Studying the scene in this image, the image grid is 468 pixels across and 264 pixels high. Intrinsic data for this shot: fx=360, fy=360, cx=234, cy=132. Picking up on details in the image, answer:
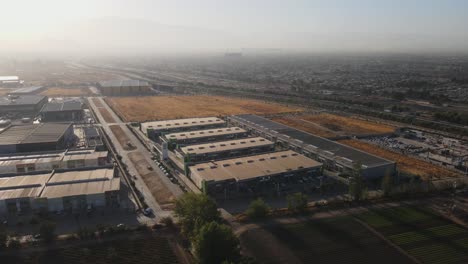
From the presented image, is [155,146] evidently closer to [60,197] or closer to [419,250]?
[60,197]

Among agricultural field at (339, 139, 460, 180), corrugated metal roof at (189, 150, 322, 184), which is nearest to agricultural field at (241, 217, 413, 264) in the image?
corrugated metal roof at (189, 150, 322, 184)

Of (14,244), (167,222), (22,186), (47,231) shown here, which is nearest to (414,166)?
(167,222)

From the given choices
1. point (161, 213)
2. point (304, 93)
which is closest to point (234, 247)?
point (161, 213)

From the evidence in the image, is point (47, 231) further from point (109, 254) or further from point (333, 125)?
point (333, 125)

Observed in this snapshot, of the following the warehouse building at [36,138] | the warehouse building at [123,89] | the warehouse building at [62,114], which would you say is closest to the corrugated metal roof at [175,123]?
the warehouse building at [36,138]

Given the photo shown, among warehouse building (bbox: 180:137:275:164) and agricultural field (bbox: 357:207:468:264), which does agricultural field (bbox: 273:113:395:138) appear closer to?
warehouse building (bbox: 180:137:275:164)
